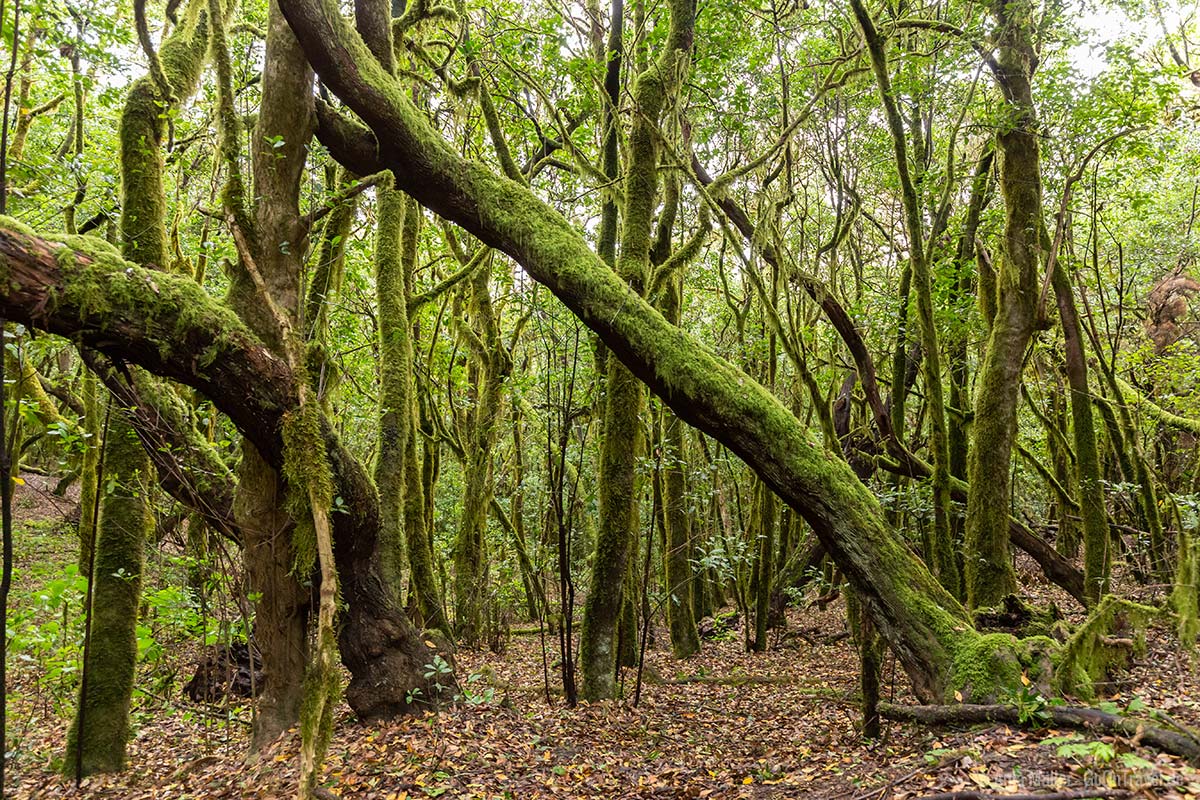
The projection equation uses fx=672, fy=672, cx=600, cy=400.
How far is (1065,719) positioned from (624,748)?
12.5 feet

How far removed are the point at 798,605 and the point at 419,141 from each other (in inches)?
519

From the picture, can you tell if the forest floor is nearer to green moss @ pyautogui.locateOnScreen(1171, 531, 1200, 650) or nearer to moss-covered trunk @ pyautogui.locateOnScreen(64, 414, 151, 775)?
moss-covered trunk @ pyautogui.locateOnScreen(64, 414, 151, 775)

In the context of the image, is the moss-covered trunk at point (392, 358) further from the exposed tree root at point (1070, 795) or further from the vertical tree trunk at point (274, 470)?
the exposed tree root at point (1070, 795)

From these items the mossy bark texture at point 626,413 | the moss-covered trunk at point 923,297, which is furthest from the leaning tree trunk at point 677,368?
the moss-covered trunk at point 923,297

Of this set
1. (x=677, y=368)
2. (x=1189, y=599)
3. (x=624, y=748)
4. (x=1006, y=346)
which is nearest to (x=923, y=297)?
(x=1006, y=346)

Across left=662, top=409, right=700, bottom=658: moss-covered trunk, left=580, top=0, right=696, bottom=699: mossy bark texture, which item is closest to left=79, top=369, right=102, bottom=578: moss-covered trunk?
left=580, top=0, right=696, bottom=699: mossy bark texture

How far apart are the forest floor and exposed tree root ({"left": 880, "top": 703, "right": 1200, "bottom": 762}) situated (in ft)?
0.32

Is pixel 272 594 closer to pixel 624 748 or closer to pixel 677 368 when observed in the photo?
pixel 624 748

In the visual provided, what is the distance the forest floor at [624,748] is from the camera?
372 cm

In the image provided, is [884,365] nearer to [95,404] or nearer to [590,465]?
[590,465]

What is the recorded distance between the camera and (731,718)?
780cm

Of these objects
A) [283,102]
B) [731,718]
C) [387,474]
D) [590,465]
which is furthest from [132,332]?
[590,465]

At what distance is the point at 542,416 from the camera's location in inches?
501

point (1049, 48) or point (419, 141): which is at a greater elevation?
point (1049, 48)
